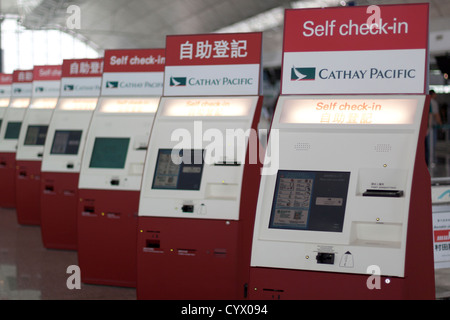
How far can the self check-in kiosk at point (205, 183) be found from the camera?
13.1 ft

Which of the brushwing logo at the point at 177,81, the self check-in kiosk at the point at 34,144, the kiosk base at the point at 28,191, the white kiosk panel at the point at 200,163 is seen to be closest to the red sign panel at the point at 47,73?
the self check-in kiosk at the point at 34,144

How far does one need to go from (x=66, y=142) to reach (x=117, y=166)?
1661 mm

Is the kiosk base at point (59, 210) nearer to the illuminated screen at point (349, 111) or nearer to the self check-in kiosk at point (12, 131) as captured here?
the self check-in kiosk at point (12, 131)

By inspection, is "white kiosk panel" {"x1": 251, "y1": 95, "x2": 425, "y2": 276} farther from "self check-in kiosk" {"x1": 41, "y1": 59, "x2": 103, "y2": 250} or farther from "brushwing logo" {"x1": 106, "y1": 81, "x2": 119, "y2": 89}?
"self check-in kiosk" {"x1": 41, "y1": 59, "x2": 103, "y2": 250}

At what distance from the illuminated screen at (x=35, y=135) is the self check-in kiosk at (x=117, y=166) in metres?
3.03

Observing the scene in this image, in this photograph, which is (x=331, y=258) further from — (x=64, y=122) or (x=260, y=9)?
(x=260, y=9)

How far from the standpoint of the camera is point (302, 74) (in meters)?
3.21

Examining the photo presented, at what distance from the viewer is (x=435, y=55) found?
10188mm

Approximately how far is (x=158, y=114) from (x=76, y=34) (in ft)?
83.7

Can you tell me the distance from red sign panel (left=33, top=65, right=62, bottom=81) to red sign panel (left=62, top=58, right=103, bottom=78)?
1.52 metres

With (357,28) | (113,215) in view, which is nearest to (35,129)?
(113,215)

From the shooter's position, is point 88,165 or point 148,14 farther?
point 148,14

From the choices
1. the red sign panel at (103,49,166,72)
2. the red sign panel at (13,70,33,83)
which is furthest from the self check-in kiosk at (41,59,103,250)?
the red sign panel at (13,70,33,83)
